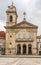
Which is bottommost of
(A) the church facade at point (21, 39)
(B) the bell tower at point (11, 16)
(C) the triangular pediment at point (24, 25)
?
(A) the church facade at point (21, 39)

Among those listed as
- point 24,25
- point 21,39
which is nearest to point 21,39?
point 21,39

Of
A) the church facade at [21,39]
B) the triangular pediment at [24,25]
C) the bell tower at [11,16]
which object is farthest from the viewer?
the bell tower at [11,16]

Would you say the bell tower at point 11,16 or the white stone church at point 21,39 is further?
the bell tower at point 11,16

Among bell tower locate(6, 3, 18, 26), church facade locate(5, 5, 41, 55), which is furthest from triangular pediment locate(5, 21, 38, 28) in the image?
bell tower locate(6, 3, 18, 26)

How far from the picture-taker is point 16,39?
197 ft

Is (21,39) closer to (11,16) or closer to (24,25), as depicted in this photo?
(24,25)

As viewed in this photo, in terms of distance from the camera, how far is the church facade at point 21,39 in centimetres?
5950

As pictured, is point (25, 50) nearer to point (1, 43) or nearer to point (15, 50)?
point (15, 50)

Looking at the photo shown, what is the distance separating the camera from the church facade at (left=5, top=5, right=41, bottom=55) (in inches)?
2343

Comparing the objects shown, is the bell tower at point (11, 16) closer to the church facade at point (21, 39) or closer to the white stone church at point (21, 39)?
the white stone church at point (21, 39)

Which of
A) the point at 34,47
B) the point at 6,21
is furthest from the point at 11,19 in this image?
the point at 34,47

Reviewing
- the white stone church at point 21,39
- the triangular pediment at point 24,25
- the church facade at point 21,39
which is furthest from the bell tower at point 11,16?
the triangular pediment at point 24,25

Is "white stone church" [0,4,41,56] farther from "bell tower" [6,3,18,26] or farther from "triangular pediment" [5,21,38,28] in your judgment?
"bell tower" [6,3,18,26]

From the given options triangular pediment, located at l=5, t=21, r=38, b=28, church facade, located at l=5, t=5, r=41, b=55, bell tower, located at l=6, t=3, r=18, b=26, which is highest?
bell tower, located at l=6, t=3, r=18, b=26
